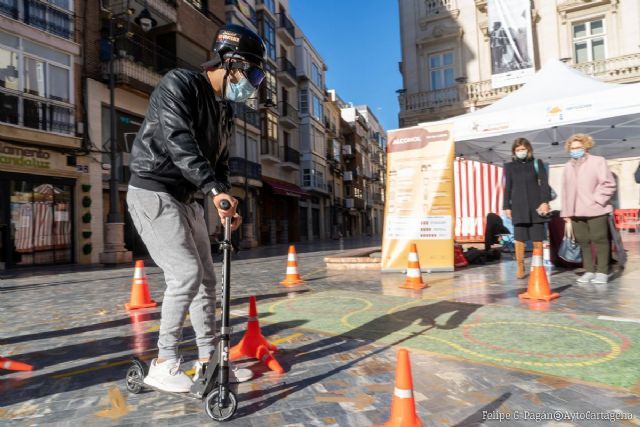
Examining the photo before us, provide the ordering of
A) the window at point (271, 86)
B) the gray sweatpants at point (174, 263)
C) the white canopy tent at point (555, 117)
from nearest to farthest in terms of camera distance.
Answer: the gray sweatpants at point (174, 263), the white canopy tent at point (555, 117), the window at point (271, 86)

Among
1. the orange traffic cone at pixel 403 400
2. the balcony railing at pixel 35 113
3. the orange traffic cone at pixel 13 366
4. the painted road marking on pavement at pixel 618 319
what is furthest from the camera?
the balcony railing at pixel 35 113

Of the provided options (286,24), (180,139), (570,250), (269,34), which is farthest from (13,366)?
(286,24)

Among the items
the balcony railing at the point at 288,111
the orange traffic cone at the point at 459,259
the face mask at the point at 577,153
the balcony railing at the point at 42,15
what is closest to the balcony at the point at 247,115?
the balcony railing at the point at 288,111

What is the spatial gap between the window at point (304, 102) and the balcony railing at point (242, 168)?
1169 centimetres

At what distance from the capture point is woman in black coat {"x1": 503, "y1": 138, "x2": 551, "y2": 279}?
20.4 ft

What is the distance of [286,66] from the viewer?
32969 mm

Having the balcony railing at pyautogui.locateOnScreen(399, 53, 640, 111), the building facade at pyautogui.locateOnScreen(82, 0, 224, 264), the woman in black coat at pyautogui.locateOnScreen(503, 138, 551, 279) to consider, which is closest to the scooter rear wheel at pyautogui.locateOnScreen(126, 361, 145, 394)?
the woman in black coat at pyautogui.locateOnScreen(503, 138, 551, 279)

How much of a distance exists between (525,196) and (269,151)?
82.1 ft

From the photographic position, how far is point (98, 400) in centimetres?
238

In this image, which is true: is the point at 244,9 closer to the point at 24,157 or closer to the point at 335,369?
the point at 24,157

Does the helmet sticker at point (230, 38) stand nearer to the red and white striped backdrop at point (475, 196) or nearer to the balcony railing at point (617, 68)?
the red and white striped backdrop at point (475, 196)

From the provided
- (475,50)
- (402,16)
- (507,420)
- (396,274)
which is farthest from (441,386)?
(402,16)

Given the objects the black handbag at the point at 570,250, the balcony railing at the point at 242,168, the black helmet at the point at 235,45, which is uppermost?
the balcony railing at the point at 242,168

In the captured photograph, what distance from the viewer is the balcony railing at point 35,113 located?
13.2 metres
